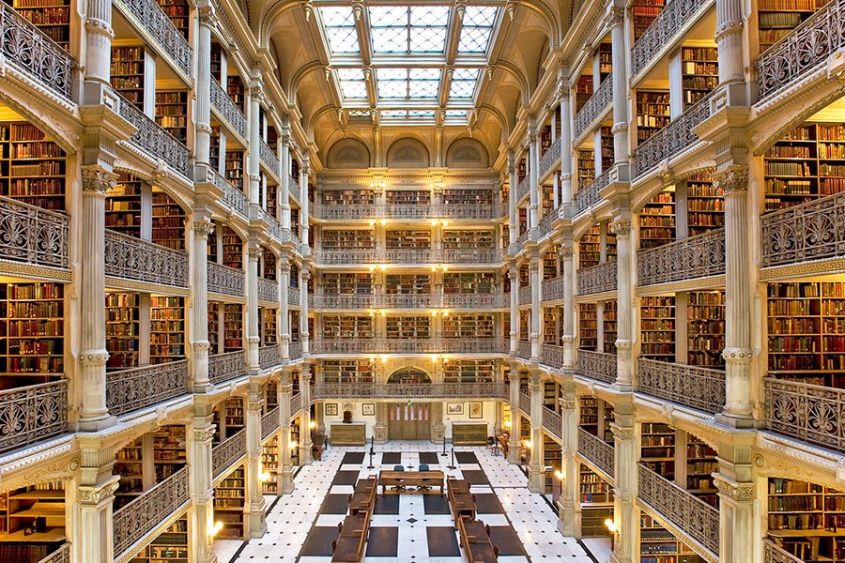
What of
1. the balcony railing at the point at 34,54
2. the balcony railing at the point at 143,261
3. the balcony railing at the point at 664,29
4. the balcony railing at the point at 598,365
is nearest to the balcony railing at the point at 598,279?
the balcony railing at the point at 598,365

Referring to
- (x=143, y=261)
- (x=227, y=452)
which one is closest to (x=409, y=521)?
(x=227, y=452)

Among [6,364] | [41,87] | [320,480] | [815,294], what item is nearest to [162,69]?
[41,87]

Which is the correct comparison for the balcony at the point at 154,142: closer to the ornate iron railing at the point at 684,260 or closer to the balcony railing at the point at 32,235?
the balcony railing at the point at 32,235

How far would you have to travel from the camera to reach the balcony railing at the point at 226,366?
32.2 ft

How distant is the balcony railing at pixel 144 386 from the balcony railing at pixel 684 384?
726cm

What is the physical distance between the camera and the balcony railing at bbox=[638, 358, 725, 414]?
21.5 feet

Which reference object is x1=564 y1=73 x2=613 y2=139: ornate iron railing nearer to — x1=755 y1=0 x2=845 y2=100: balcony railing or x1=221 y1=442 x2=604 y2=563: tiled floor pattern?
x1=755 y1=0 x2=845 y2=100: balcony railing

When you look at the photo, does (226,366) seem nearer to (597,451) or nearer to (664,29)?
(597,451)

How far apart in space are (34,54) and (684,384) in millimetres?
8314

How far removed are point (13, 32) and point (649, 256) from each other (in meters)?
8.27

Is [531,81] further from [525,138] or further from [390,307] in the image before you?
[390,307]

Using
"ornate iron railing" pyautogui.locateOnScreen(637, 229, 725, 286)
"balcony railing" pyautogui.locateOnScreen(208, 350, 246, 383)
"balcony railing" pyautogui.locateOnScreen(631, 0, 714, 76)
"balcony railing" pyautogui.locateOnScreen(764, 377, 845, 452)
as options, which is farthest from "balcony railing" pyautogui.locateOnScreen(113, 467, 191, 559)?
"balcony railing" pyautogui.locateOnScreen(631, 0, 714, 76)

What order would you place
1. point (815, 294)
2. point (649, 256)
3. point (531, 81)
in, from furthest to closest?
point (531, 81)
point (649, 256)
point (815, 294)

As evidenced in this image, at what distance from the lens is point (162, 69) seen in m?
8.41
